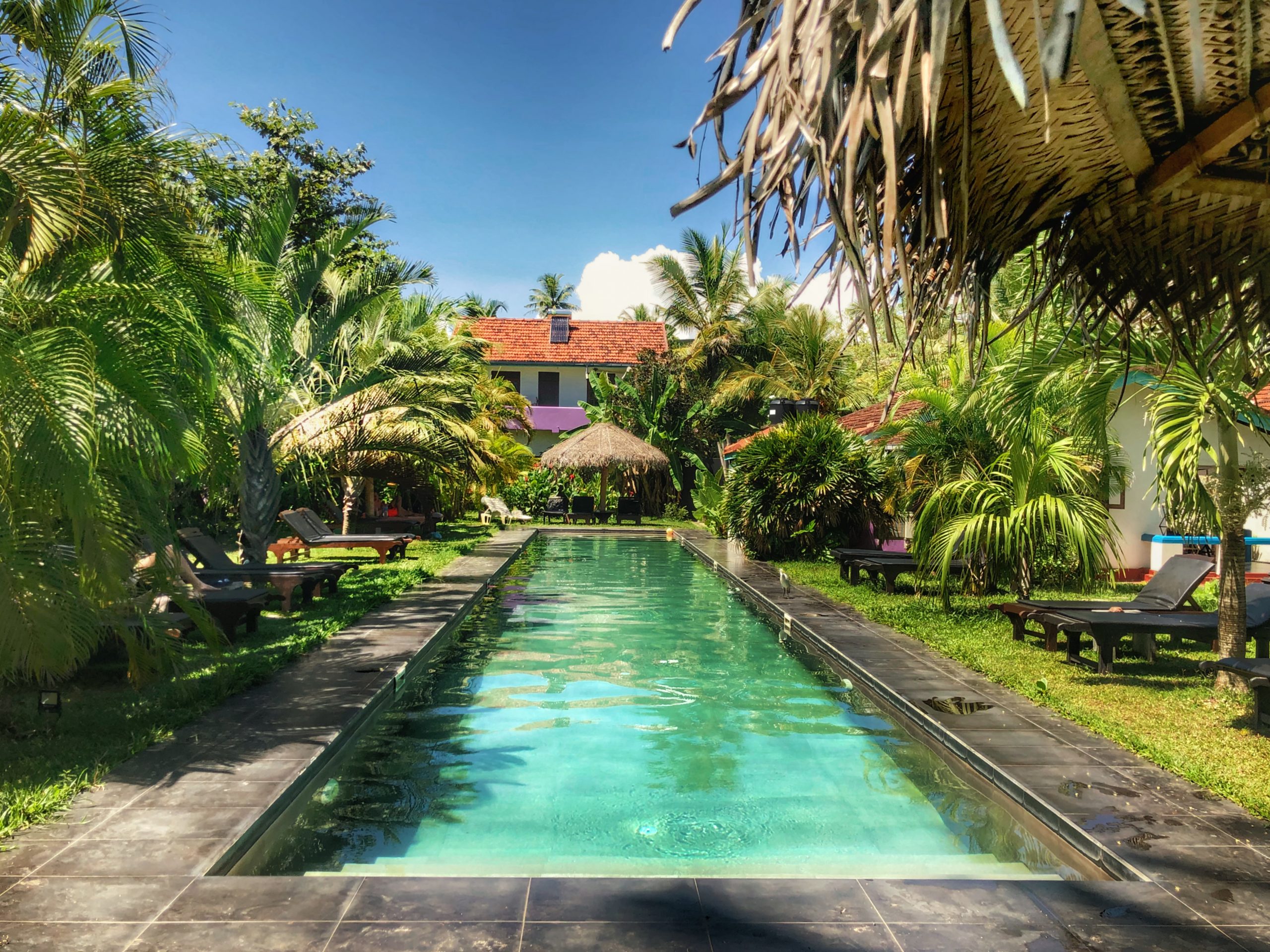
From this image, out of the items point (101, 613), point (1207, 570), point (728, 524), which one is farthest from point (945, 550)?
point (728, 524)

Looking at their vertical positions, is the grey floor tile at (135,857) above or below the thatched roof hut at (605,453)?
below

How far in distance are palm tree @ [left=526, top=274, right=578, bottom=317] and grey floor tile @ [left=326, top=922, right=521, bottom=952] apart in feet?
201

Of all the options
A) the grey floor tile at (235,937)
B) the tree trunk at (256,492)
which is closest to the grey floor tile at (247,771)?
the grey floor tile at (235,937)

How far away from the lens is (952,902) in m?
3.53

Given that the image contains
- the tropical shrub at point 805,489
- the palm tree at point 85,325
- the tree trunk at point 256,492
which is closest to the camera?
the palm tree at point 85,325

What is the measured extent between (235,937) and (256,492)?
33.1 feet

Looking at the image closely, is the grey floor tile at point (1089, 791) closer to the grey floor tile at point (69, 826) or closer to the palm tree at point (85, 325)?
the grey floor tile at point (69, 826)

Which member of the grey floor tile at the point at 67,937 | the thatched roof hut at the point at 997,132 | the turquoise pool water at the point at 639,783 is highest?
the thatched roof hut at the point at 997,132

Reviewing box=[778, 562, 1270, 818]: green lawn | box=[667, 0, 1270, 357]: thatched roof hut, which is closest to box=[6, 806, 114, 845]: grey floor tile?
box=[667, 0, 1270, 357]: thatched roof hut

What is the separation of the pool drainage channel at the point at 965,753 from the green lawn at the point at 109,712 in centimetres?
453

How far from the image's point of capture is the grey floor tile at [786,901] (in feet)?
11.0

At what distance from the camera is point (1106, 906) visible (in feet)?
11.4

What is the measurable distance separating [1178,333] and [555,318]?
3494cm

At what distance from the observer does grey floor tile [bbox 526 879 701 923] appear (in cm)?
335
